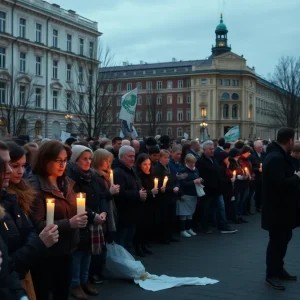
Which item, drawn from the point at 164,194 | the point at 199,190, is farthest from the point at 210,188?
the point at 164,194

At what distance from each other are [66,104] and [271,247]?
1909 inches

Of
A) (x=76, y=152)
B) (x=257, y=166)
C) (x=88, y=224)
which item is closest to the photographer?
(x=88, y=224)

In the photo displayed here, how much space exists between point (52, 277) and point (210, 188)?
6227 mm

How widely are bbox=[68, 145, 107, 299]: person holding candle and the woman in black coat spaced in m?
2.26

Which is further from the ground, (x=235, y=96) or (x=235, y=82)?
(x=235, y=82)

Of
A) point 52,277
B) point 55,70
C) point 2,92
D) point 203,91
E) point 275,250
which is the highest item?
point 203,91

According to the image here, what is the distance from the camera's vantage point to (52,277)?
176 inches

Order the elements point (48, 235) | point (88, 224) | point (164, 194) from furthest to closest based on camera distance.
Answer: point (164, 194), point (88, 224), point (48, 235)

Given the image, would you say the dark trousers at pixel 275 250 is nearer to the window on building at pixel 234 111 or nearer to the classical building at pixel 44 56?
the classical building at pixel 44 56

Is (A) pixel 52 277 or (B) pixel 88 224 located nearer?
(A) pixel 52 277

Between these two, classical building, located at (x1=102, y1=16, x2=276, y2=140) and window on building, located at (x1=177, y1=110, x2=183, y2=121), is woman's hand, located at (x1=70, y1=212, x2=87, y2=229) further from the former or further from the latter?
window on building, located at (x1=177, y1=110, x2=183, y2=121)

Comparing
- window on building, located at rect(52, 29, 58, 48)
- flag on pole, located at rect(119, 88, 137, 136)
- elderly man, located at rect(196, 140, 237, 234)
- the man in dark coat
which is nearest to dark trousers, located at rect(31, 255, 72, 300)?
the man in dark coat

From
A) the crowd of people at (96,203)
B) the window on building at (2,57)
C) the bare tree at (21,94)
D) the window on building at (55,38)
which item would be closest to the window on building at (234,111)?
the window on building at (55,38)

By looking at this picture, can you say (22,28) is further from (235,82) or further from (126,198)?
(235,82)
